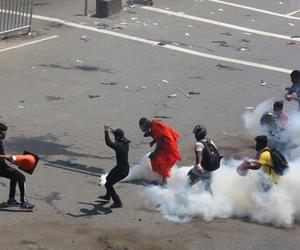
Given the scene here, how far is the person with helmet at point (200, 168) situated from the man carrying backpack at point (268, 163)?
2.24 ft

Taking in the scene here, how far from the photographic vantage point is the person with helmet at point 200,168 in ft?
35.9

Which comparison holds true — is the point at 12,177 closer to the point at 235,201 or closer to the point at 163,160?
the point at 163,160

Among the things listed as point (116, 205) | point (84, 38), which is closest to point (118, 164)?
point (116, 205)

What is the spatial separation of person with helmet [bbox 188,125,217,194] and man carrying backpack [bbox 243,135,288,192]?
0.68 m

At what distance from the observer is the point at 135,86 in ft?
59.7

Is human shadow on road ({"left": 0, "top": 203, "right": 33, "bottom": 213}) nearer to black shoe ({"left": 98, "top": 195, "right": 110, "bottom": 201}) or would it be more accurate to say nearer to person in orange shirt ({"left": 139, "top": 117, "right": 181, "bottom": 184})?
black shoe ({"left": 98, "top": 195, "right": 110, "bottom": 201})

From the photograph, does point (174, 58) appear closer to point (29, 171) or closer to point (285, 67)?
point (285, 67)

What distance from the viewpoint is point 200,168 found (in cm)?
1092

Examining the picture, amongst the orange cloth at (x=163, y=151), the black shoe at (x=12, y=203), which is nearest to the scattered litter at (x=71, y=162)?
the orange cloth at (x=163, y=151)

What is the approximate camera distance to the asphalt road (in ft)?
33.6

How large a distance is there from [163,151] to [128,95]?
564 cm

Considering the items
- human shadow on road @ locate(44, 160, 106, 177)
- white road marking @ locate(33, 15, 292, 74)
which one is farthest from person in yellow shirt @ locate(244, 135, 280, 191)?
white road marking @ locate(33, 15, 292, 74)

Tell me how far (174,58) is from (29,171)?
11.2 metres

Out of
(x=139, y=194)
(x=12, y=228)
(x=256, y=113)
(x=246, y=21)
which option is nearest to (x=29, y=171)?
(x=12, y=228)
